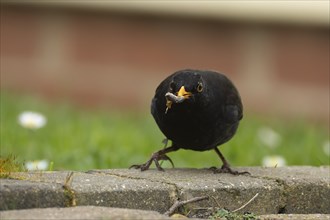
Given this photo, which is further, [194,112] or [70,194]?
[194,112]

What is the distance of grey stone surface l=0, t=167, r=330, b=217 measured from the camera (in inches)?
Result: 119

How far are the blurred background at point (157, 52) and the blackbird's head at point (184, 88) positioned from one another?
400 cm

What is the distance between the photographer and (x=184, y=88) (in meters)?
3.94

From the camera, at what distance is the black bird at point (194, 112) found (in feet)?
13.0

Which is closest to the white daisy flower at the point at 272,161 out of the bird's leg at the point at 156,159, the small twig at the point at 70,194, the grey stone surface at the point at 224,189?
the bird's leg at the point at 156,159

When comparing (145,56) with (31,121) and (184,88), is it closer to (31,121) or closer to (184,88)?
(31,121)

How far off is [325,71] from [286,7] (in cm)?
66

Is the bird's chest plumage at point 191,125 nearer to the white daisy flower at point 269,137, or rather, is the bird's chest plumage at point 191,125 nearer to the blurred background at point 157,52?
the white daisy flower at point 269,137

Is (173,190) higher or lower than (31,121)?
lower

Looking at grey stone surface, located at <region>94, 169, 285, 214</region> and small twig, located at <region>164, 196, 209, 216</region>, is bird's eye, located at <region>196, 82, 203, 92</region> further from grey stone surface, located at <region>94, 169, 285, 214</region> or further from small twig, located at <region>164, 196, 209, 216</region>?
small twig, located at <region>164, 196, 209, 216</region>

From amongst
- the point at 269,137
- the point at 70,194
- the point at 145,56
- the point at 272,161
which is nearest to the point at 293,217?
the point at 70,194

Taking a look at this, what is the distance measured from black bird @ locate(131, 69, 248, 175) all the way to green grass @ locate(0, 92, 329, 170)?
3.27ft

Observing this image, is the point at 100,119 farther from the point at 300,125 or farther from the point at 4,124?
the point at 300,125

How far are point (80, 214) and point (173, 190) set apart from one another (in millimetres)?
587
